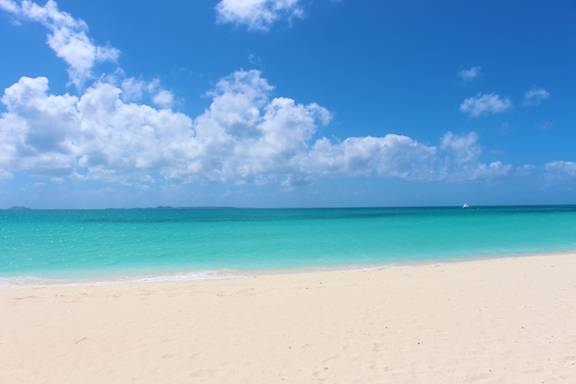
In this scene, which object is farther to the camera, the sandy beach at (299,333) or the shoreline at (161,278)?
the shoreline at (161,278)

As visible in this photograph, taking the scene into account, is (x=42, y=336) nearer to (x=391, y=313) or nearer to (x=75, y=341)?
(x=75, y=341)

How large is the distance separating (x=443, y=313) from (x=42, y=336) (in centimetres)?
839

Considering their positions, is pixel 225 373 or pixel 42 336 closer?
pixel 225 373

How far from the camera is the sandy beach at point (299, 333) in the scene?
419 cm

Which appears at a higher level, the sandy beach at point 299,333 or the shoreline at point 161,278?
the sandy beach at point 299,333

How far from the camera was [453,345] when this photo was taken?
4.76 meters

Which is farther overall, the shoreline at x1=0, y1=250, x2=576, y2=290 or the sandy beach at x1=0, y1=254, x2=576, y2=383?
the shoreline at x1=0, y1=250, x2=576, y2=290

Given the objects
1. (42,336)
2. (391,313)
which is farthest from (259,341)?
(42,336)

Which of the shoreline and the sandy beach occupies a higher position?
the sandy beach

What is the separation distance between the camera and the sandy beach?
4188 mm

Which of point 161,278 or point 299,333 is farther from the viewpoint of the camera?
point 161,278

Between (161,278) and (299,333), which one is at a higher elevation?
(299,333)

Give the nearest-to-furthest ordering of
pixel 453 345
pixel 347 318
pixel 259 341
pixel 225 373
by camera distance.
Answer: pixel 225 373 < pixel 453 345 < pixel 259 341 < pixel 347 318

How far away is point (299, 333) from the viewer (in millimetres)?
5438
